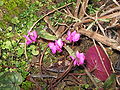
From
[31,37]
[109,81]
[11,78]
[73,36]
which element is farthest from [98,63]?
[11,78]

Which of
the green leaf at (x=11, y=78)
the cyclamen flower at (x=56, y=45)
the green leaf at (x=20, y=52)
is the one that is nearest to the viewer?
the green leaf at (x=11, y=78)

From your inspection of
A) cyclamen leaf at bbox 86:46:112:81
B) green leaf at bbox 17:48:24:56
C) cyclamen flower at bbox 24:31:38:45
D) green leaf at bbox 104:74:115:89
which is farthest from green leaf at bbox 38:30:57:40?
green leaf at bbox 104:74:115:89

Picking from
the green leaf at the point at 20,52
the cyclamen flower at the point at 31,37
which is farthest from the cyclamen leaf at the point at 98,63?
the green leaf at the point at 20,52

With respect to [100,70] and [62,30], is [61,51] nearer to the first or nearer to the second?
[62,30]

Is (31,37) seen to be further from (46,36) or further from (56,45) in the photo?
(56,45)

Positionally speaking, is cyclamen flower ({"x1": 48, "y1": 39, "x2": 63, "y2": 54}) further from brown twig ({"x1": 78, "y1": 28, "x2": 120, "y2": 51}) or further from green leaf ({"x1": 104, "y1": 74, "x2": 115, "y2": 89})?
green leaf ({"x1": 104, "y1": 74, "x2": 115, "y2": 89})

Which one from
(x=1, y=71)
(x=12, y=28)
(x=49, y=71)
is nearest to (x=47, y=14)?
(x=12, y=28)

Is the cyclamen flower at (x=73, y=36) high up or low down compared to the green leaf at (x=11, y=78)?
up

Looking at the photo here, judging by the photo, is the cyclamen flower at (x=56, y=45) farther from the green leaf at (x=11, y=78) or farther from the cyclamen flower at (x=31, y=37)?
the green leaf at (x=11, y=78)
